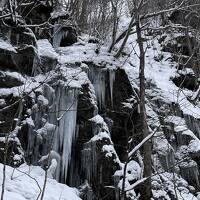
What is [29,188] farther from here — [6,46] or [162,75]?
[162,75]

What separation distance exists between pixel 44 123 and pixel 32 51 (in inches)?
70.3

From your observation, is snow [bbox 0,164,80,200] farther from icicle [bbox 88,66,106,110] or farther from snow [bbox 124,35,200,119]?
snow [bbox 124,35,200,119]

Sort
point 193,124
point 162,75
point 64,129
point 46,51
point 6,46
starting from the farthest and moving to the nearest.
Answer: point 162,75 → point 193,124 → point 46,51 → point 6,46 → point 64,129

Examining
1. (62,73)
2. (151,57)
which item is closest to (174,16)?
(151,57)

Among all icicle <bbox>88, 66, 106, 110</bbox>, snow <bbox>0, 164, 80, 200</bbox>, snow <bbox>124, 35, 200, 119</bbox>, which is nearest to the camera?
snow <bbox>0, 164, 80, 200</bbox>

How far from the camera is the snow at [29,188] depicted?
17.5ft

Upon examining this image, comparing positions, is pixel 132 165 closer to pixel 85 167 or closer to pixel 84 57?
pixel 85 167

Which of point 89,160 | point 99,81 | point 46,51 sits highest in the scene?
point 46,51

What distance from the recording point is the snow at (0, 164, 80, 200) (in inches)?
210

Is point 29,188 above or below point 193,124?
below

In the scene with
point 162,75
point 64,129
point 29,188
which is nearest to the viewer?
point 29,188

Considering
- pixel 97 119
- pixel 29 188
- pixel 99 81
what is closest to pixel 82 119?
pixel 97 119

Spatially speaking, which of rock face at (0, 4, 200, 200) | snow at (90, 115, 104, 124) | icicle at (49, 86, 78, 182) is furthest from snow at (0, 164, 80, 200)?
snow at (90, 115, 104, 124)

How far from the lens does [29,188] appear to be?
573 cm
